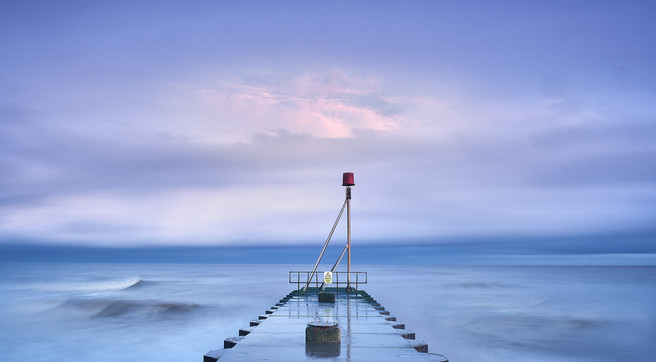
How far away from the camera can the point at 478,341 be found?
26.1 meters

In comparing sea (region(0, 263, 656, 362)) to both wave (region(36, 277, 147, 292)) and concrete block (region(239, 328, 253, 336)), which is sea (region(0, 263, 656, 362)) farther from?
wave (region(36, 277, 147, 292))

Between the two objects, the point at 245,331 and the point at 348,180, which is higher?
the point at 348,180

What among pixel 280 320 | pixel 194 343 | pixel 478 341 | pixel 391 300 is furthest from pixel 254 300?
pixel 280 320

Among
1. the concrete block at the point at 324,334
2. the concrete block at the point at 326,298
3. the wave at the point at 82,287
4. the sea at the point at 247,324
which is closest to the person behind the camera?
the concrete block at the point at 324,334

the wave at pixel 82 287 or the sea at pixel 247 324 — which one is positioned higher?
the sea at pixel 247 324

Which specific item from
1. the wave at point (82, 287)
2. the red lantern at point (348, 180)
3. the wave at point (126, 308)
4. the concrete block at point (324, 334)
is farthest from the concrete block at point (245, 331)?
the wave at point (82, 287)

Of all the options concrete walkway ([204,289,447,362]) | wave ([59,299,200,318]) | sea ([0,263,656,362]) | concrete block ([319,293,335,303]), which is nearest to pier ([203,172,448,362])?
concrete walkway ([204,289,447,362])

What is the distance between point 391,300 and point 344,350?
143 ft

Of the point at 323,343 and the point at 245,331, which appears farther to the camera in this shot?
the point at 245,331

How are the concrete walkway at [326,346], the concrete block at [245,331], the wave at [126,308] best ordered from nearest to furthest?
the concrete walkway at [326,346] → the concrete block at [245,331] → the wave at [126,308]

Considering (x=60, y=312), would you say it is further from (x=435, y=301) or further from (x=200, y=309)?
(x=435, y=301)

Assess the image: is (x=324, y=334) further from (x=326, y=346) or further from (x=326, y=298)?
(x=326, y=298)

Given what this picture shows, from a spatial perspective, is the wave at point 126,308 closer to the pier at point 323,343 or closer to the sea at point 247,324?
the sea at point 247,324

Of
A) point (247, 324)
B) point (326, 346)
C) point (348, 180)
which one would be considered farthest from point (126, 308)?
point (326, 346)
